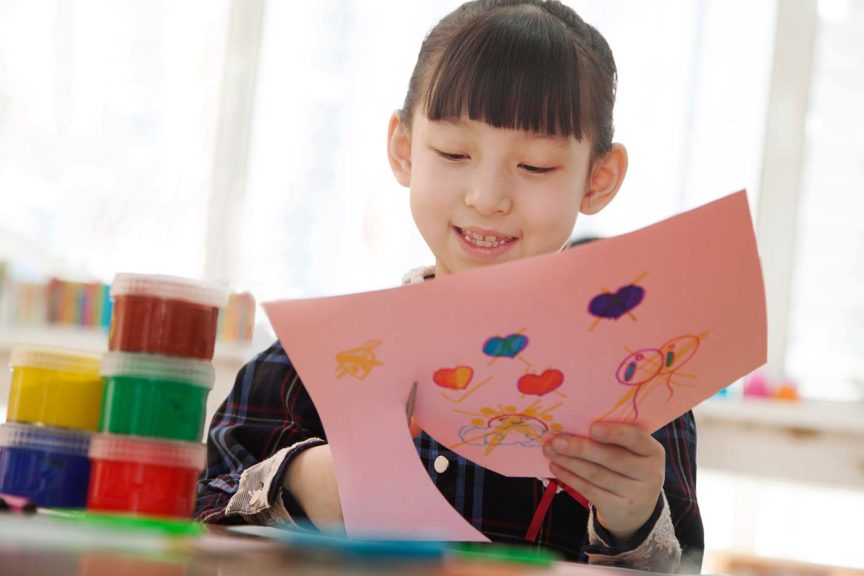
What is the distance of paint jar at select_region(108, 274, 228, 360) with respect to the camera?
0.72 metres

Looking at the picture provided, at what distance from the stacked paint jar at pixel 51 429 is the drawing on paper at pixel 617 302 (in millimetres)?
320

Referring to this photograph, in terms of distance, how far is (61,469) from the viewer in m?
0.72

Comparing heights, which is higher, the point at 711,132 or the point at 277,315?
the point at 711,132

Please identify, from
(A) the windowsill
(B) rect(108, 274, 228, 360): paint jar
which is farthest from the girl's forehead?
(A) the windowsill

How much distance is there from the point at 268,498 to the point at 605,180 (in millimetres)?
501

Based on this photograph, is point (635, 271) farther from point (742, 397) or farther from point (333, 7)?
point (333, 7)

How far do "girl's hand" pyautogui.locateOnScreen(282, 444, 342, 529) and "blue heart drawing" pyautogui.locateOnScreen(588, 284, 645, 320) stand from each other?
0.32m

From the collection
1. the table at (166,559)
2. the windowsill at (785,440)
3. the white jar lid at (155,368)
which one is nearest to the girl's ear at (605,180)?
the white jar lid at (155,368)

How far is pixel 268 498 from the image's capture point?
961mm

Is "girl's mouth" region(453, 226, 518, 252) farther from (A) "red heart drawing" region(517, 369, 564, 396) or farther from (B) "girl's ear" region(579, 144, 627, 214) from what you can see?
(A) "red heart drawing" region(517, 369, 564, 396)

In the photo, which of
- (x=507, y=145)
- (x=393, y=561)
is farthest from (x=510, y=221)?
(x=393, y=561)

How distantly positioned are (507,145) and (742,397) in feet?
6.20

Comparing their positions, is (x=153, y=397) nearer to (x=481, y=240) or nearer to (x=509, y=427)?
(x=509, y=427)

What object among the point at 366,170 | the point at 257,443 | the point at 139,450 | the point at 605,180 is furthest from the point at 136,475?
the point at 366,170
